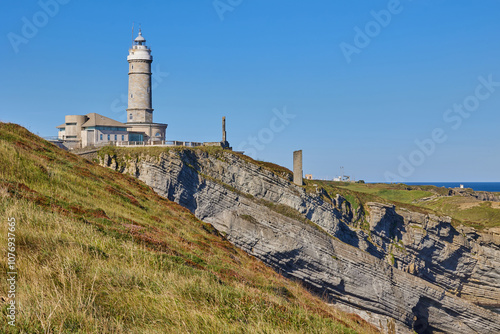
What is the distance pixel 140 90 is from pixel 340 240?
33792 millimetres

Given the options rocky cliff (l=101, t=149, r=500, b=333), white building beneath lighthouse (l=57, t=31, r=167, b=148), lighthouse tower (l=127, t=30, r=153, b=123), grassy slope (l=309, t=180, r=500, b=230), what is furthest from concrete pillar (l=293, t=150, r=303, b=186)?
lighthouse tower (l=127, t=30, r=153, b=123)

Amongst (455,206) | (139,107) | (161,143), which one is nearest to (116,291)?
(161,143)

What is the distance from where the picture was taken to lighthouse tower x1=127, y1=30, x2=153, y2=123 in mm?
62875

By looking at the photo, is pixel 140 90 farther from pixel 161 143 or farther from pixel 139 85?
pixel 161 143

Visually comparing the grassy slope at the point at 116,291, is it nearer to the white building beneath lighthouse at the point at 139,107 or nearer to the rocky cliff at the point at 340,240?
the rocky cliff at the point at 340,240

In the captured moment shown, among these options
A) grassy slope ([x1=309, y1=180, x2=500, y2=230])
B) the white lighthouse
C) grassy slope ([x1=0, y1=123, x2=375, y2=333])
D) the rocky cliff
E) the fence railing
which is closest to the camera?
grassy slope ([x1=0, y1=123, x2=375, y2=333])

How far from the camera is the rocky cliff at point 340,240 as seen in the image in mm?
47375

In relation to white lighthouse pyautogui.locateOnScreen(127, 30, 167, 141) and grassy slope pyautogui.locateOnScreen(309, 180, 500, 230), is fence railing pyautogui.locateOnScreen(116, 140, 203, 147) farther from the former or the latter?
grassy slope pyautogui.locateOnScreen(309, 180, 500, 230)

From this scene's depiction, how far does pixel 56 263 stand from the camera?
802 cm

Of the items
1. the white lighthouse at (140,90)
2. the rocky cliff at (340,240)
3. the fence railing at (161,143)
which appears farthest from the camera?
the white lighthouse at (140,90)

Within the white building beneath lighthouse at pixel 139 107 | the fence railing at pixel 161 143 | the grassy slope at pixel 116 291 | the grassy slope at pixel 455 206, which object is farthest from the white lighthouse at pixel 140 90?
the grassy slope at pixel 116 291

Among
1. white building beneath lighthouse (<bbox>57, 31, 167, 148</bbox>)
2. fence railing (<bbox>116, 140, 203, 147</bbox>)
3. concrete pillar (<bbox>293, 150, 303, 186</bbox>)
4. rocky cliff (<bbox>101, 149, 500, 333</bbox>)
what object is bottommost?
rocky cliff (<bbox>101, 149, 500, 333</bbox>)

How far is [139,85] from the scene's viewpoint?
63.2m

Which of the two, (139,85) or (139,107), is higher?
(139,85)
